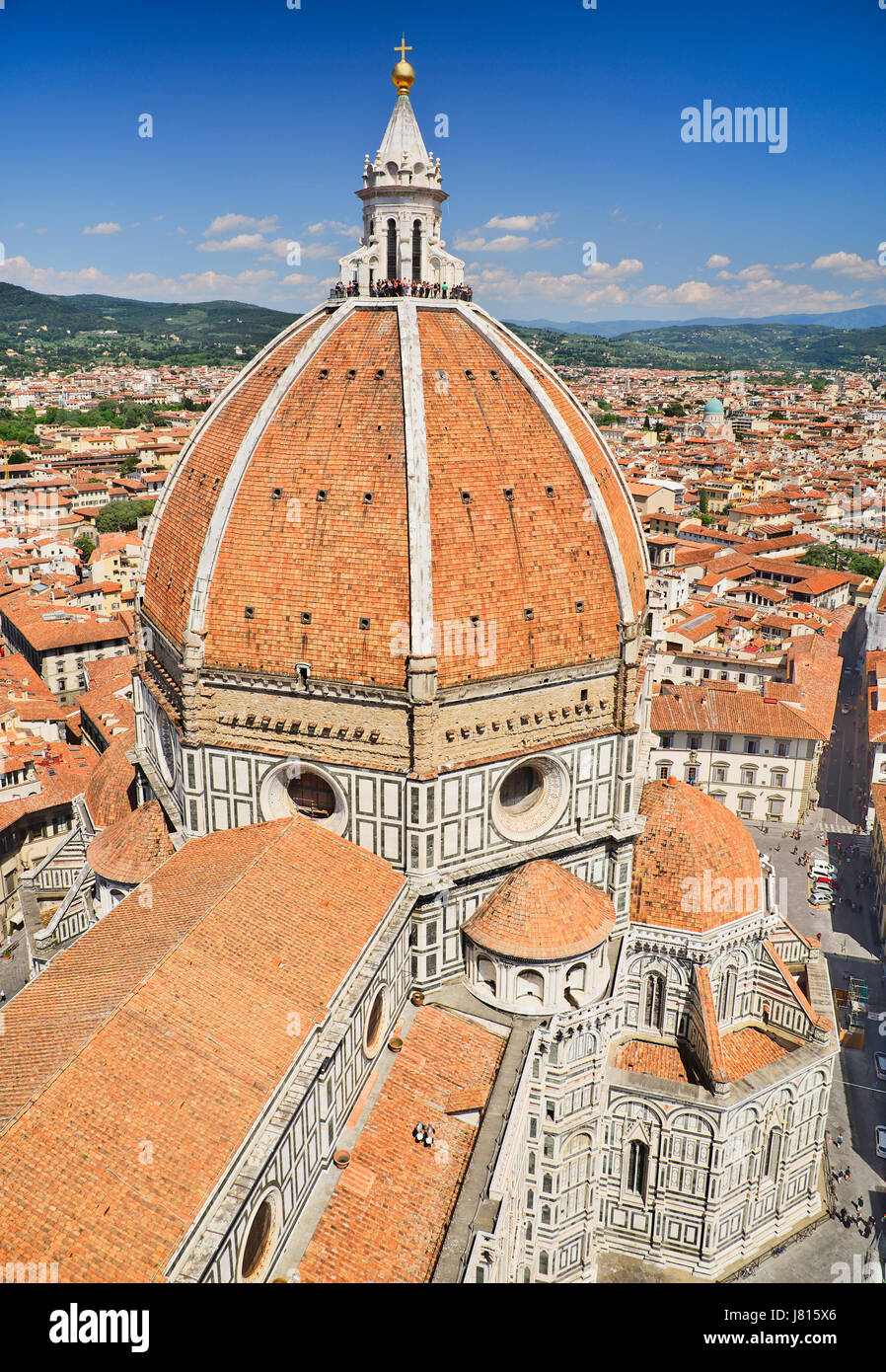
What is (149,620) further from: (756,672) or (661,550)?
(661,550)

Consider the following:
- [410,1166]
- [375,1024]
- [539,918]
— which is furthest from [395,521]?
[410,1166]

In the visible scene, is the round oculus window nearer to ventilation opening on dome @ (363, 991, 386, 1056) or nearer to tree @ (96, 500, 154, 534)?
ventilation opening on dome @ (363, 991, 386, 1056)

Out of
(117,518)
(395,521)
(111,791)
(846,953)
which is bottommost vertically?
(846,953)

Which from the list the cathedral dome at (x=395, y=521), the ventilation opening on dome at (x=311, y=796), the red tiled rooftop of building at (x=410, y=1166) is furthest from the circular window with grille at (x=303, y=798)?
the red tiled rooftop of building at (x=410, y=1166)

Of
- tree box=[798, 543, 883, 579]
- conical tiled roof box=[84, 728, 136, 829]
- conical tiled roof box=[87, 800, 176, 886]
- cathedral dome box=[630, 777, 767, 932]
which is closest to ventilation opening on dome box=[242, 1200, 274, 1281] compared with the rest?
Answer: conical tiled roof box=[87, 800, 176, 886]

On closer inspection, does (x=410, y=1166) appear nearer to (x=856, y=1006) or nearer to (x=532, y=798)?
(x=532, y=798)

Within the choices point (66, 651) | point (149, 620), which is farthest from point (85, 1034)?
point (66, 651)
